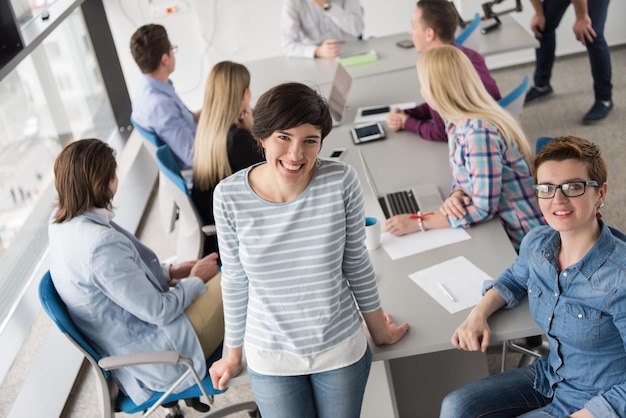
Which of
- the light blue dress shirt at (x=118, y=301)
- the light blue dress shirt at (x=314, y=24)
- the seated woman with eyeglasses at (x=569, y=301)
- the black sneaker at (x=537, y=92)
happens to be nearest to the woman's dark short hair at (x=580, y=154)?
the seated woman with eyeglasses at (x=569, y=301)

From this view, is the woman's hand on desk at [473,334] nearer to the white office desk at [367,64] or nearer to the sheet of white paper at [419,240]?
the sheet of white paper at [419,240]

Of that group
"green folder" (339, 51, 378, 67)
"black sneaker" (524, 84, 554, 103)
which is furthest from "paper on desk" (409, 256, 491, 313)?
"black sneaker" (524, 84, 554, 103)

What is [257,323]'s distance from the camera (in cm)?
196

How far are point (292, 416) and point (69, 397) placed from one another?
67.6 inches

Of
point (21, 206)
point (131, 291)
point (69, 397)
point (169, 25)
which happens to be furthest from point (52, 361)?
point (169, 25)

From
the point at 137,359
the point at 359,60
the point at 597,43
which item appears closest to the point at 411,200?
the point at 137,359

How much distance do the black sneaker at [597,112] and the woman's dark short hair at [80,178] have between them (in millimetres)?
3614

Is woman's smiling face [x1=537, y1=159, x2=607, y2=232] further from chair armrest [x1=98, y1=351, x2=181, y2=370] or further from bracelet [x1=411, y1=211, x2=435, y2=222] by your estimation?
chair armrest [x1=98, y1=351, x2=181, y2=370]

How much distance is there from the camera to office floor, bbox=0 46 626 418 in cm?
321

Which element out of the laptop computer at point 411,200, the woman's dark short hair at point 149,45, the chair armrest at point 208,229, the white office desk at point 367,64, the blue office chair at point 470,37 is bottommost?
the chair armrest at point 208,229

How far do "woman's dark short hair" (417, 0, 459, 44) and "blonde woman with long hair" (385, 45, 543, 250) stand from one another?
3.18ft

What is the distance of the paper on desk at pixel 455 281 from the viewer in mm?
2227

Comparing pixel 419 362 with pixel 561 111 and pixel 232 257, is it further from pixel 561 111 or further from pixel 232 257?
pixel 561 111

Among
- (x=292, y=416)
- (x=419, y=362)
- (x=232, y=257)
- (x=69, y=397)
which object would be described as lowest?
(x=69, y=397)
